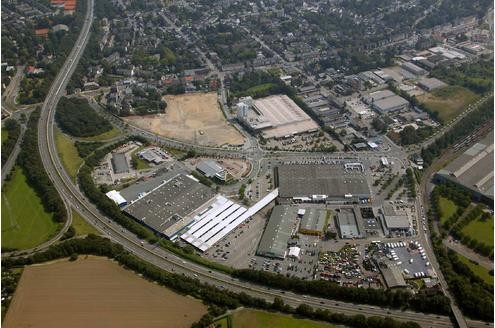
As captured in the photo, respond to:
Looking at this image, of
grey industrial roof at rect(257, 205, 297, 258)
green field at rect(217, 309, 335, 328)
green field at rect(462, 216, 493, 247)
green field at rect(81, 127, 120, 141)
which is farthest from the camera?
green field at rect(81, 127, 120, 141)

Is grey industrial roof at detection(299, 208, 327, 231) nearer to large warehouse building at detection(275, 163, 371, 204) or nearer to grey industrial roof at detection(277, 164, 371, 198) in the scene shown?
large warehouse building at detection(275, 163, 371, 204)

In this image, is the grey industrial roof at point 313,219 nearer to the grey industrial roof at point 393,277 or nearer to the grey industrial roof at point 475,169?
the grey industrial roof at point 393,277

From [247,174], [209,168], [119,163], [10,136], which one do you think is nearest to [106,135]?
[119,163]

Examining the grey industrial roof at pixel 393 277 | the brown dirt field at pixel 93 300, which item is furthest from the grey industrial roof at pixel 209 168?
the grey industrial roof at pixel 393 277

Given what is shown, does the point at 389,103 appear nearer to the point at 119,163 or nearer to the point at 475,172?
the point at 475,172

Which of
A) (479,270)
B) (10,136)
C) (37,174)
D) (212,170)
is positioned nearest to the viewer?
(479,270)

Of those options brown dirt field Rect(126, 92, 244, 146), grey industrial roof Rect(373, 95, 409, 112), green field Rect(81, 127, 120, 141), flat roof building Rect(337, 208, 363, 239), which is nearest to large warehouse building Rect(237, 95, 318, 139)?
brown dirt field Rect(126, 92, 244, 146)
